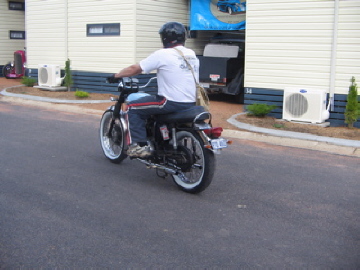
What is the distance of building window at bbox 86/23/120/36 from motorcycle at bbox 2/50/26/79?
567cm

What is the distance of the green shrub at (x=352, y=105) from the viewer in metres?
10.0

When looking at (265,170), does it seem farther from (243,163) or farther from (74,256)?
(74,256)

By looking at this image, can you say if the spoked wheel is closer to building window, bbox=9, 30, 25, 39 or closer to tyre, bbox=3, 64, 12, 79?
tyre, bbox=3, 64, 12, 79

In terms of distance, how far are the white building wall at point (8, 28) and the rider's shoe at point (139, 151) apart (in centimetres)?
1698

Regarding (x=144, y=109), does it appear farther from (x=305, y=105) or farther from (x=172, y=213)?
(x=305, y=105)

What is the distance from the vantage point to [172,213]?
5262 mm

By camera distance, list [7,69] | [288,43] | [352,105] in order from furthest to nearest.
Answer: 1. [7,69]
2. [288,43]
3. [352,105]

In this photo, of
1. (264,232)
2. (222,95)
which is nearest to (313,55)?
(222,95)

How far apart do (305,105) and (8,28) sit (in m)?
15.2

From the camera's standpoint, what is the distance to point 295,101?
35.1ft

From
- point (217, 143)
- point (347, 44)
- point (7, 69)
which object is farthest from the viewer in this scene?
point (7, 69)

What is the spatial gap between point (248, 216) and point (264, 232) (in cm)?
45

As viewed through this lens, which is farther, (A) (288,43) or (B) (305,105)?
(A) (288,43)

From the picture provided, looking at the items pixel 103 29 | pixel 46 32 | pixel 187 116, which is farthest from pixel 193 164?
pixel 46 32
